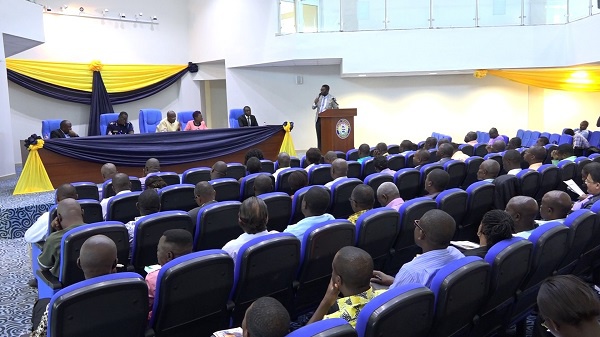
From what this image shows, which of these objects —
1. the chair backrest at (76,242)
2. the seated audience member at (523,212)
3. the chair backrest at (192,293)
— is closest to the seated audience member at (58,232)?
the chair backrest at (76,242)

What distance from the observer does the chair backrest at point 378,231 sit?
→ 327cm

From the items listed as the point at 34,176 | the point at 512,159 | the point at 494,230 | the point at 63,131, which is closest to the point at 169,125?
the point at 63,131

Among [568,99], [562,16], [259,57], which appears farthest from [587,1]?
[259,57]

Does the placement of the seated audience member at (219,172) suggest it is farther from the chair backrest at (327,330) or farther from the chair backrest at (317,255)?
the chair backrest at (327,330)

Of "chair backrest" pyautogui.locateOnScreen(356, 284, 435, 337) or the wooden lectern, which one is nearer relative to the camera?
"chair backrest" pyautogui.locateOnScreen(356, 284, 435, 337)

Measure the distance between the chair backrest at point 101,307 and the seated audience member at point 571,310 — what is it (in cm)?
158

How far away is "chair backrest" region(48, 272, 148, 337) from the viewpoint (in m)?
1.95

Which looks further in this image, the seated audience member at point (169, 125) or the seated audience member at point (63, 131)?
the seated audience member at point (169, 125)

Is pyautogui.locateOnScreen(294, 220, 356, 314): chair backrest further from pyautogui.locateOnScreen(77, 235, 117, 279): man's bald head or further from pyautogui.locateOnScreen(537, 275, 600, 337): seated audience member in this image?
pyautogui.locateOnScreen(537, 275, 600, 337): seated audience member

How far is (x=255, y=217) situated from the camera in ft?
10.3

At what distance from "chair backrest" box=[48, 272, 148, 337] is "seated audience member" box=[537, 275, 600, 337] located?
5.18 ft

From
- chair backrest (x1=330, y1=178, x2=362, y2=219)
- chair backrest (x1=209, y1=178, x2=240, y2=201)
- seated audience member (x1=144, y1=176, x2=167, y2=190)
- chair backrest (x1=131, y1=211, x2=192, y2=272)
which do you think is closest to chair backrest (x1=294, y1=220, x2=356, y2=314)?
chair backrest (x1=131, y1=211, x2=192, y2=272)

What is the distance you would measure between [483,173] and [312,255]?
287 centimetres

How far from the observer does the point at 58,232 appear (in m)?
3.29
